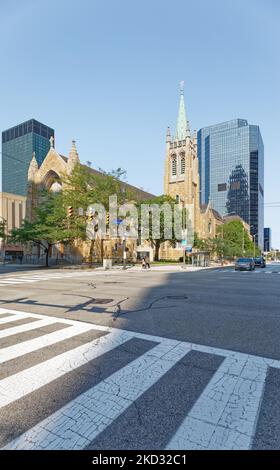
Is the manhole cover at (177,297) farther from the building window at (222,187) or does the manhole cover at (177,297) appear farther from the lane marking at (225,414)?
the building window at (222,187)

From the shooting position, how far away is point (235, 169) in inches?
5389

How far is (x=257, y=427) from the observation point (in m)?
2.51

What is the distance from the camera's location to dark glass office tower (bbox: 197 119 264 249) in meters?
133

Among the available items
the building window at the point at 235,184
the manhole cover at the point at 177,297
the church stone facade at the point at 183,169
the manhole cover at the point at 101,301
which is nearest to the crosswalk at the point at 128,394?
the manhole cover at the point at 101,301

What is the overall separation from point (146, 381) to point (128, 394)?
381mm

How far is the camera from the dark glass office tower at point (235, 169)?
132625 mm

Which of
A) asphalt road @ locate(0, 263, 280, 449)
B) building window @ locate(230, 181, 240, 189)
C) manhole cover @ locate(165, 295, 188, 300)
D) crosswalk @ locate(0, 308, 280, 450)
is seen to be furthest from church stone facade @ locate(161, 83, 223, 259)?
building window @ locate(230, 181, 240, 189)

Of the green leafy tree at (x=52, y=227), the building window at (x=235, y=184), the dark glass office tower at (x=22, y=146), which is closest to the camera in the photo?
the green leafy tree at (x=52, y=227)

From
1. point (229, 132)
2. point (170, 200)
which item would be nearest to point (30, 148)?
point (170, 200)

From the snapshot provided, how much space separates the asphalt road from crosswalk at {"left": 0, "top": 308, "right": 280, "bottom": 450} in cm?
1

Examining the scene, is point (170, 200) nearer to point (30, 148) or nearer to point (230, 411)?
point (30, 148)

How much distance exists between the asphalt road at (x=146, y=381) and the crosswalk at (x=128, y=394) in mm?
12

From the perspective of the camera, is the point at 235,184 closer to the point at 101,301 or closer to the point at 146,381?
the point at 101,301

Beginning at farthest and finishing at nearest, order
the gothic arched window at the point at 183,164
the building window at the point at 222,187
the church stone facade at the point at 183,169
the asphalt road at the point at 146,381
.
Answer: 1. the building window at the point at 222,187
2. the gothic arched window at the point at 183,164
3. the church stone facade at the point at 183,169
4. the asphalt road at the point at 146,381
